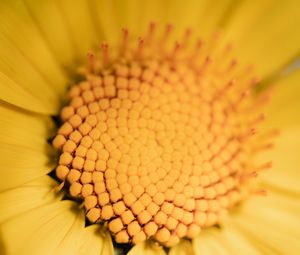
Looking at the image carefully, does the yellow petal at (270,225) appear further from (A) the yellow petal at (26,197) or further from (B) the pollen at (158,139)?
(A) the yellow petal at (26,197)

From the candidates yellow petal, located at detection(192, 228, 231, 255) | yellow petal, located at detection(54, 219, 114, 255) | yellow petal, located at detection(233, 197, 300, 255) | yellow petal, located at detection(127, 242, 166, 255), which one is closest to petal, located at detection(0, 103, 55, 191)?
yellow petal, located at detection(54, 219, 114, 255)

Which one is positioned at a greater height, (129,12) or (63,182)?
(129,12)

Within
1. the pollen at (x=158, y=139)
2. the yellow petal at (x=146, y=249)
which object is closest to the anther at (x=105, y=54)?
the pollen at (x=158, y=139)

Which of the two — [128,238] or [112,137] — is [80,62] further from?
[128,238]

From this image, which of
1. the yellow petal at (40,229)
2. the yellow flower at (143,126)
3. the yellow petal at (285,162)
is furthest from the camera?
the yellow petal at (285,162)

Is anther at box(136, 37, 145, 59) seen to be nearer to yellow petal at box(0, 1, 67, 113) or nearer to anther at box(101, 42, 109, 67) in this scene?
anther at box(101, 42, 109, 67)

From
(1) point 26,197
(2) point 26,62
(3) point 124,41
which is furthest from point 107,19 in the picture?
(1) point 26,197

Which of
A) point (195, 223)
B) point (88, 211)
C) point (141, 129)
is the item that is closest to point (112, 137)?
point (141, 129)

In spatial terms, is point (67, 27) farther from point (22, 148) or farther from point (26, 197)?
point (26, 197)
